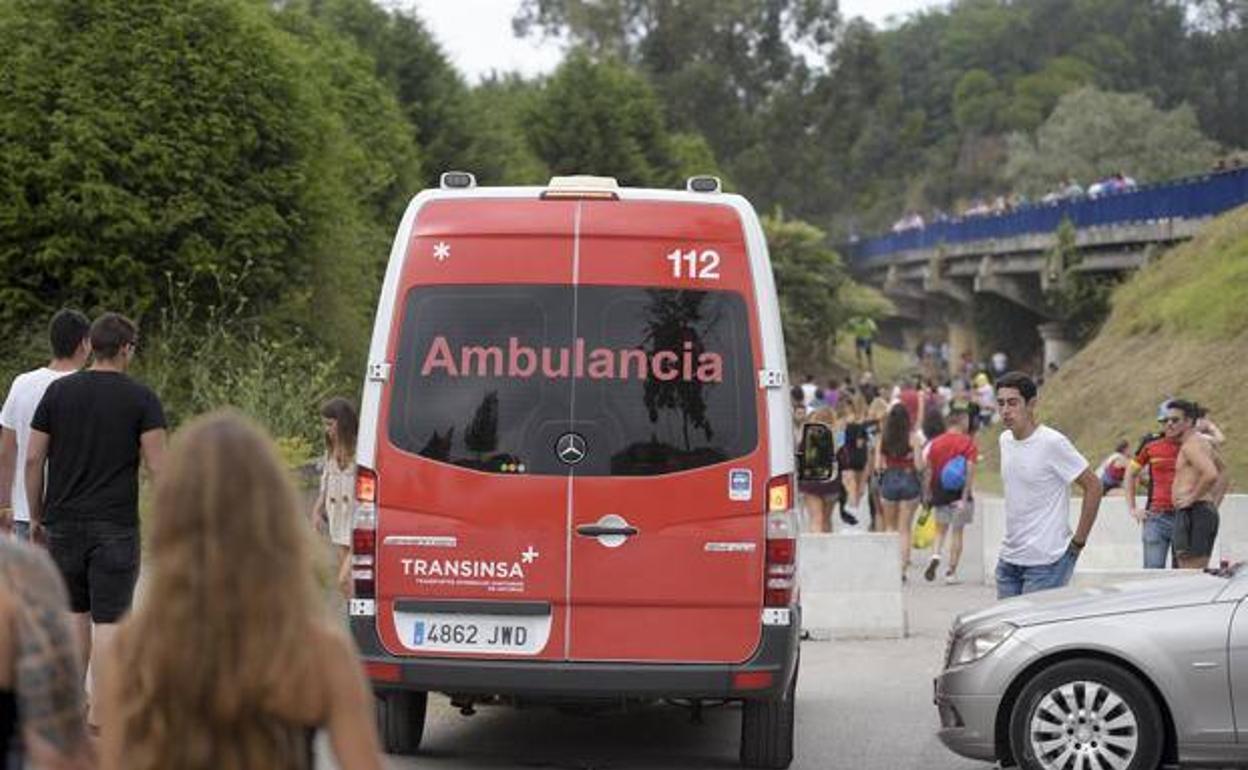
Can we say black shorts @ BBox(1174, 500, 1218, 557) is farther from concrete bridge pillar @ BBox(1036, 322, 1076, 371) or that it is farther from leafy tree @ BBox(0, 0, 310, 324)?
concrete bridge pillar @ BBox(1036, 322, 1076, 371)

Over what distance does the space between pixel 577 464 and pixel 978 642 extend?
6.29 ft

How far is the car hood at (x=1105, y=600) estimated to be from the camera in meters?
9.91

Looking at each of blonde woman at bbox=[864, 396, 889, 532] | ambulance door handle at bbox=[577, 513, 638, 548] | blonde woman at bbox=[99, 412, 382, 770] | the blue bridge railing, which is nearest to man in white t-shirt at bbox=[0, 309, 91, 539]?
ambulance door handle at bbox=[577, 513, 638, 548]

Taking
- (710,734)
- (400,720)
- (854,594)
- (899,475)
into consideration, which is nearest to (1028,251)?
(899,475)

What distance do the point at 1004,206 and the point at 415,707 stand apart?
205 ft

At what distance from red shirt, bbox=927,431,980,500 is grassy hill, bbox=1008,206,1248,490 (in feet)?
41.8

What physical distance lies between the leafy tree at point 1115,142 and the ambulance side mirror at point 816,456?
83933 mm

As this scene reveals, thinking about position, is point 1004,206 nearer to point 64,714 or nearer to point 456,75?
point 456,75

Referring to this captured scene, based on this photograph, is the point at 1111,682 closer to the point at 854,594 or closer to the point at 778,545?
the point at 778,545

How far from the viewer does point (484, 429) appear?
9.82 metres

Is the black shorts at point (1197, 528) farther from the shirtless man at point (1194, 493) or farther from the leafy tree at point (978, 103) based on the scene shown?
the leafy tree at point (978, 103)

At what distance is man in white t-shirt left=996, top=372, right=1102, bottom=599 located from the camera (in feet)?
39.2

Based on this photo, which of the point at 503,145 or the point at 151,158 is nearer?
the point at 151,158

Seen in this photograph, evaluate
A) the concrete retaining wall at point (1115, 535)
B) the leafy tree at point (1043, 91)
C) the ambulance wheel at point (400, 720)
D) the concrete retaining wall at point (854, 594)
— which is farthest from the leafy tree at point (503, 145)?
the leafy tree at point (1043, 91)
